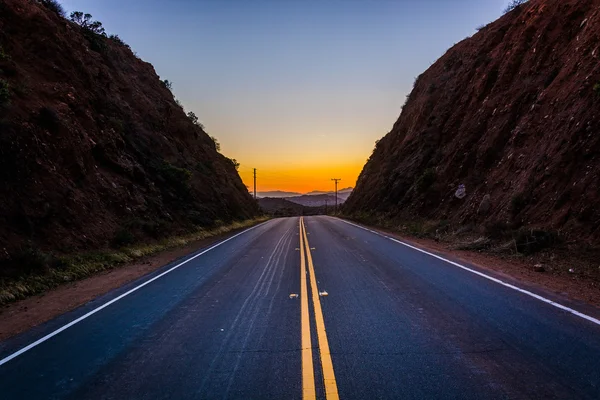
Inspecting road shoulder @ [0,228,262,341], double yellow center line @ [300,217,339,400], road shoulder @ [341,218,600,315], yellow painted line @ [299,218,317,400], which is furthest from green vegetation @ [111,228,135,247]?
road shoulder @ [341,218,600,315]

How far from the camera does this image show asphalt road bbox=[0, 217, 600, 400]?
13.2 ft

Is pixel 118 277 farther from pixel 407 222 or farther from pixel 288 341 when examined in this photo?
pixel 407 222

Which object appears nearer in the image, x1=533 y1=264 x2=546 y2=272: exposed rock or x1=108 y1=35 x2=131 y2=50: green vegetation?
x1=533 y1=264 x2=546 y2=272: exposed rock

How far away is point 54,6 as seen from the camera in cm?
2214

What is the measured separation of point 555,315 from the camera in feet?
19.7

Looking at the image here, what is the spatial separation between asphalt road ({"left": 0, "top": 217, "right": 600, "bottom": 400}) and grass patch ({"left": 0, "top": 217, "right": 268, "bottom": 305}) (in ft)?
6.72

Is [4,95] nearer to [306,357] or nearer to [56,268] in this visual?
[56,268]

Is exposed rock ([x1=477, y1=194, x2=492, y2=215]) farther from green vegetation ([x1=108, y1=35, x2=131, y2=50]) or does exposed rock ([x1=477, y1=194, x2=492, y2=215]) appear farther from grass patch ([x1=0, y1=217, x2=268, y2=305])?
green vegetation ([x1=108, y1=35, x2=131, y2=50])

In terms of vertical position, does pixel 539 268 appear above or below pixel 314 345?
above

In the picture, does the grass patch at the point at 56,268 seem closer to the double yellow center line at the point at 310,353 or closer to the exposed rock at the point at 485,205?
the double yellow center line at the point at 310,353

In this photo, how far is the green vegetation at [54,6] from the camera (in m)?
21.3

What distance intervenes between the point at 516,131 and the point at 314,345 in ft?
55.5

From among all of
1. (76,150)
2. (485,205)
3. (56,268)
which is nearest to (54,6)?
(76,150)

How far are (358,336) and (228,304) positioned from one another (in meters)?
2.69
